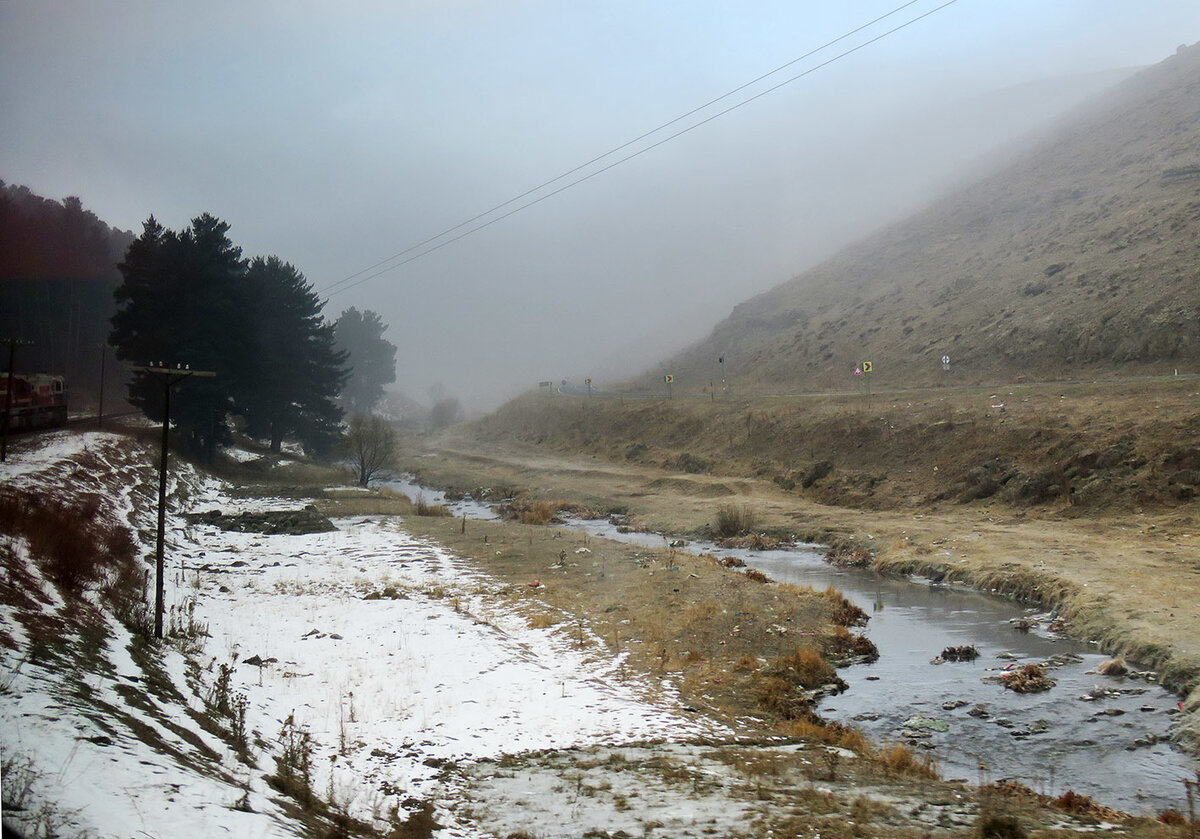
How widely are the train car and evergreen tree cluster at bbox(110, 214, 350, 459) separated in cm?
376

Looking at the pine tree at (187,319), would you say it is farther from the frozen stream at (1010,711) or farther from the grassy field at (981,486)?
the frozen stream at (1010,711)

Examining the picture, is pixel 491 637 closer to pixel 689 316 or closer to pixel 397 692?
pixel 397 692

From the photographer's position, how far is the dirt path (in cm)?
1638

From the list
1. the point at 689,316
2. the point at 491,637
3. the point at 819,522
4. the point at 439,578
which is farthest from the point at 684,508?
the point at 689,316

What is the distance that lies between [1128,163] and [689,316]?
239 ft

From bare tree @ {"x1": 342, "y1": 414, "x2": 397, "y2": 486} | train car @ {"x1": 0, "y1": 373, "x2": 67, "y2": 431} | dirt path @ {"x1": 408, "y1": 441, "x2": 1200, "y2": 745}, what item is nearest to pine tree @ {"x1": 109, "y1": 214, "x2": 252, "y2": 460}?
train car @ {"x1": 0, "y1": 373, "x2": 67, "y2": 431}

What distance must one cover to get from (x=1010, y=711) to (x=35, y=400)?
4502 centimetres

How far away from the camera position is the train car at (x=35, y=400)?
3603cm

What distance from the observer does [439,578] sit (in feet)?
80.8

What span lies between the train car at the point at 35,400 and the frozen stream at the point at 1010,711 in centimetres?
3533

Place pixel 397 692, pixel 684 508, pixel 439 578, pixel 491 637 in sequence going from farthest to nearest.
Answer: pixel 684 508, pixel 439 578, pixel 491 637, pixel 397 692

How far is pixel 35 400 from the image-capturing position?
131 ft

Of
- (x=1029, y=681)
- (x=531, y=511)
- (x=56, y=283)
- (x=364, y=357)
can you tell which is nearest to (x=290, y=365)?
(x=531, y=511)

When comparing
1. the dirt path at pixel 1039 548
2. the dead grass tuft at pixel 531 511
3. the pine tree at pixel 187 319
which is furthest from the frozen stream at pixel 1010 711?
the pine tree at pixel 187 319
